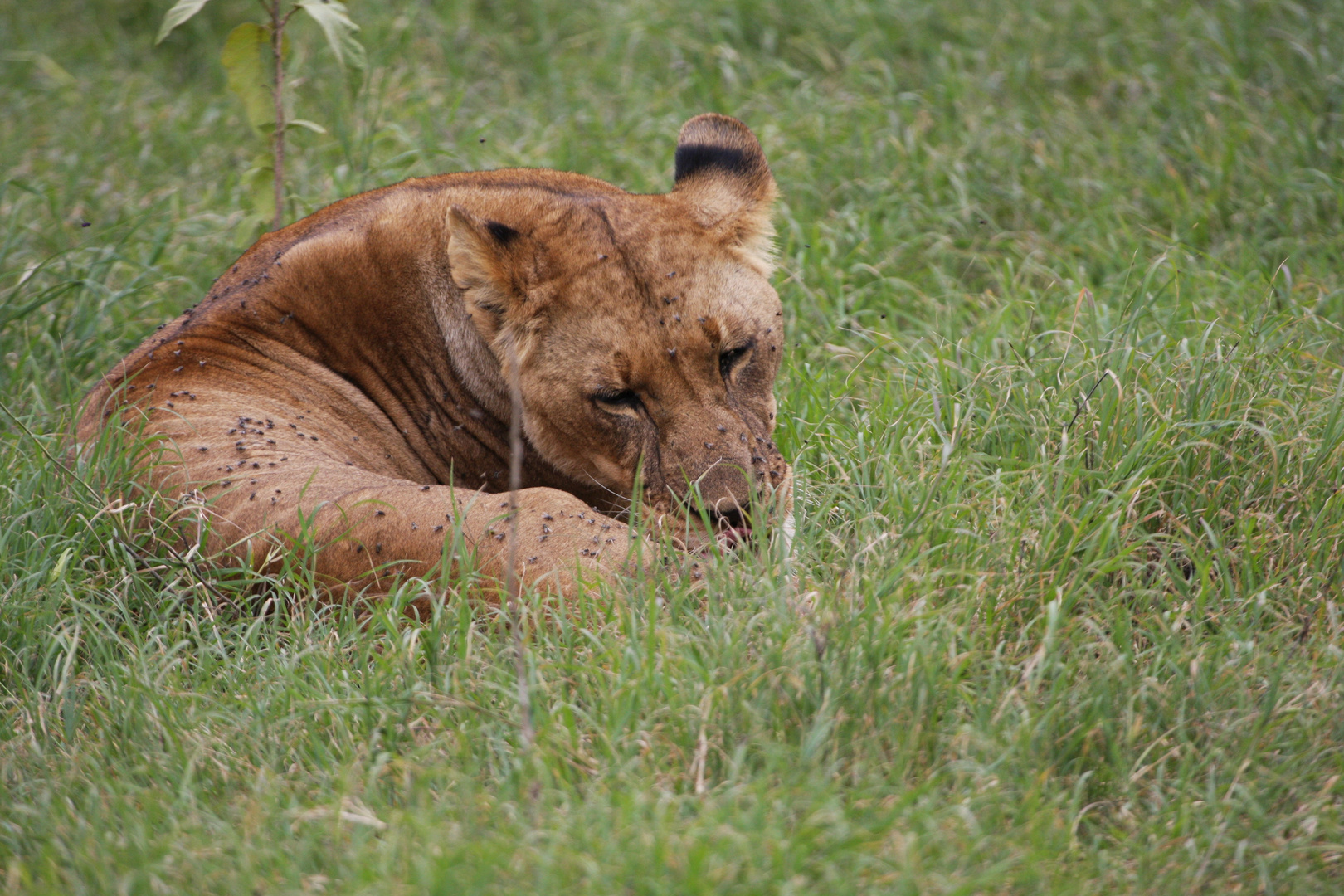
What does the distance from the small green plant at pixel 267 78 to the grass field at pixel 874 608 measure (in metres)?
0.19

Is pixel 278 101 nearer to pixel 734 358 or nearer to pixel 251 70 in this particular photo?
pixel 251 70

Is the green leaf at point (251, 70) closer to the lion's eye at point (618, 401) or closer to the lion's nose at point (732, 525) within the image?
the lion's eye at point (618, 401)

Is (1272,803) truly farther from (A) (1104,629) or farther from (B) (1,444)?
(B) (1,444)

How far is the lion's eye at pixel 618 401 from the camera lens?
151 inches

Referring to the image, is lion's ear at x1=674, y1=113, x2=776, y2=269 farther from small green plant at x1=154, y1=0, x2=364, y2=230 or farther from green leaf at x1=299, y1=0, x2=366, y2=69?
small green plant at x1=154, y1=0, x2=364, y2=230

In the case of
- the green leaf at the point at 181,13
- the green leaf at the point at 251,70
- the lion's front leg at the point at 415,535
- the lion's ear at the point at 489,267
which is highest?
the green leaf at the point at 181,13

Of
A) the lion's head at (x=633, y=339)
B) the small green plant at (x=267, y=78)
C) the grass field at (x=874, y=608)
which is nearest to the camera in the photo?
the grass field at (x=874, y=608)

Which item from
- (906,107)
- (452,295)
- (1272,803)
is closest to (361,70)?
(452,295)

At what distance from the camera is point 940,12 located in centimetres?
722

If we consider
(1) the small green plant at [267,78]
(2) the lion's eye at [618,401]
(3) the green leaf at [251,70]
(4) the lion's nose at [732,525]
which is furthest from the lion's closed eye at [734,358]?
(3) the green leaf at [251,70]

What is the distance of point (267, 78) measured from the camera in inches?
215

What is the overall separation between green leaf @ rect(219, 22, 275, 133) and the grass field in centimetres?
40

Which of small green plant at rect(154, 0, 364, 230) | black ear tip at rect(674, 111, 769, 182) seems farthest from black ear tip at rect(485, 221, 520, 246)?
small green plant at rect(154, 0, 364, 230)

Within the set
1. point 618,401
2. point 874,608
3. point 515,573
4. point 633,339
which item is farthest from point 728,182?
point 874,608
